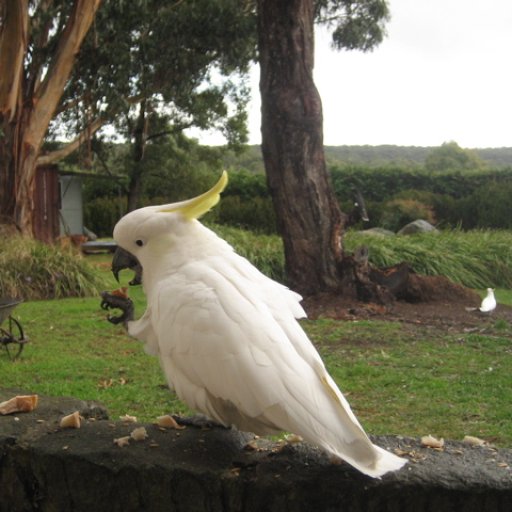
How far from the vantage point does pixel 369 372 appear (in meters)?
4.99

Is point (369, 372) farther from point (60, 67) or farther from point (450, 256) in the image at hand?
point (60, 67)

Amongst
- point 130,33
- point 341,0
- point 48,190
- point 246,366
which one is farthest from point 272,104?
point 341,0

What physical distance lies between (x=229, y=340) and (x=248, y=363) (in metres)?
0.10

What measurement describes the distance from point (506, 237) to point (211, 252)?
36.8 feet

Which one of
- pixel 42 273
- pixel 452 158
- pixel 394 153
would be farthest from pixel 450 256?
pixel 394 153

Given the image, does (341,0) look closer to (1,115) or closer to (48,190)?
(48,190)

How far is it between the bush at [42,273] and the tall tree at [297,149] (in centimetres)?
318

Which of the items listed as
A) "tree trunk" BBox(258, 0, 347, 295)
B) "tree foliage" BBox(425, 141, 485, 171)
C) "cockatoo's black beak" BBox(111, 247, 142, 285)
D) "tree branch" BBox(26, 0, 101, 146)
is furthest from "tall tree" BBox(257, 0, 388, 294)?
"tree foliage" BBox(425, 141, 485, 171)

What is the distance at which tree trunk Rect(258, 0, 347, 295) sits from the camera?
766 cm

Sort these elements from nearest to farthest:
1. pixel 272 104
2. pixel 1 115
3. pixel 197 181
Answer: pixel 272 104
pixel 1 115
pixel 197 181

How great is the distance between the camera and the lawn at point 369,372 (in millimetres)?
4023

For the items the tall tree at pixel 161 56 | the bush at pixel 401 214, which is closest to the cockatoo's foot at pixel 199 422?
the tall tree at pixel 161 56

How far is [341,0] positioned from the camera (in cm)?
1748

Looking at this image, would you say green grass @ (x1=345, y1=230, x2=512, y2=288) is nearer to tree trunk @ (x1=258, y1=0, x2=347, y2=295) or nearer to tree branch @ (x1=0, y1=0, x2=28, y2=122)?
tree trunk @ (x1=258, y1=0, x2=347, y2=295)
